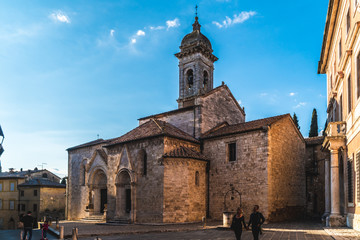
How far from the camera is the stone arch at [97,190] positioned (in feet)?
98.3

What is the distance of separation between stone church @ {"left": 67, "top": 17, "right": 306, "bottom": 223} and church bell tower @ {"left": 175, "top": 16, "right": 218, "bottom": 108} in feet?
12.8

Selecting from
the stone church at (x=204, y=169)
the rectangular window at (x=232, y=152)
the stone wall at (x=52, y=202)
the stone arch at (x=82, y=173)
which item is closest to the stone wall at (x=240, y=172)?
the stone church at (x=204, y=169)

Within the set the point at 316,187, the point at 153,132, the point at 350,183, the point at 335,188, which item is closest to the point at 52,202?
the point at 153,132

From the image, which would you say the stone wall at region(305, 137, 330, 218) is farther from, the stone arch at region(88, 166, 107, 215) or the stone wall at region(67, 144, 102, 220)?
the stone wall at region(67, 144, 102, 220)

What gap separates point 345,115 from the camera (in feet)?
57.2

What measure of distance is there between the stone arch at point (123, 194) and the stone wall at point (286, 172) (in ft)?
34.5

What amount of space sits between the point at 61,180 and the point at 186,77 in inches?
1679

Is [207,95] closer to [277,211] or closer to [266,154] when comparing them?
[266,154]

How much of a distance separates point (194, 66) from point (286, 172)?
14.3 metres

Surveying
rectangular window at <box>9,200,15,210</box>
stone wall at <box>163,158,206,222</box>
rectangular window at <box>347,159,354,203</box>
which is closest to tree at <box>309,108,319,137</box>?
stone wall at <box>163,158,206,222</box>

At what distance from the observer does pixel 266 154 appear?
2247 cm

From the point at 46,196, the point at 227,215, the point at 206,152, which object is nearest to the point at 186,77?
the point at 206,152

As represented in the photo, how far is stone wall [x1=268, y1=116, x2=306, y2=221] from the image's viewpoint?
22.9 metres

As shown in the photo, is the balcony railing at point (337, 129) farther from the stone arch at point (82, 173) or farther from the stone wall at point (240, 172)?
the stone arch at point (82, 173)
